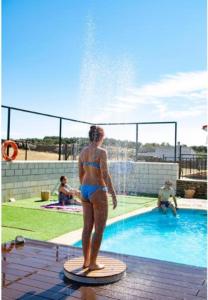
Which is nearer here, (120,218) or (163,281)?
(163,281)

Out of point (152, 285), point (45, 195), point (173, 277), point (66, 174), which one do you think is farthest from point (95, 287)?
point (66, 174)

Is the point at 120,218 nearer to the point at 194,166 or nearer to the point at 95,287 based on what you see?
the point at 95,287

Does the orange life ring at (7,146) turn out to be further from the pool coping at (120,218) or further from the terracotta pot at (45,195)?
the pool coping at (120,218)

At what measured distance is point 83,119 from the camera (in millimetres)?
12047

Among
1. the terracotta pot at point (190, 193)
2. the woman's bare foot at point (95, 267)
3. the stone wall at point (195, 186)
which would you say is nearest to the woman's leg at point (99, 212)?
the woman's bare foot at point (95, 267)

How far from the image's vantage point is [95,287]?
2887mm

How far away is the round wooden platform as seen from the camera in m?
2.96

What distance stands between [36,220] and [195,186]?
6.26m

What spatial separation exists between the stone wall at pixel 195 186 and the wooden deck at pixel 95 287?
7648 millimetres

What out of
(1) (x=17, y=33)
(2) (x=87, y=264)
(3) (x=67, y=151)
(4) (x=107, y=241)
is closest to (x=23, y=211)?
(4) (x=107, y=241)

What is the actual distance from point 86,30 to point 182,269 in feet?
14.5

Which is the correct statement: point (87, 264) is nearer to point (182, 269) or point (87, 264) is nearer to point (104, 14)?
point (182, 269)

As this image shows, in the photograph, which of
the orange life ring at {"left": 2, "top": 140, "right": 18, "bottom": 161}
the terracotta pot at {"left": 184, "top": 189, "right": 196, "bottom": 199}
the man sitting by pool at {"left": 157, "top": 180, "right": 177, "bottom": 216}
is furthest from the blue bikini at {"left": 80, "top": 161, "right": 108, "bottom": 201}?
the terracotta pot at {"left": 184, "top": 189, "right": 196, "bottom": 199}

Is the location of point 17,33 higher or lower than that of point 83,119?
higher
